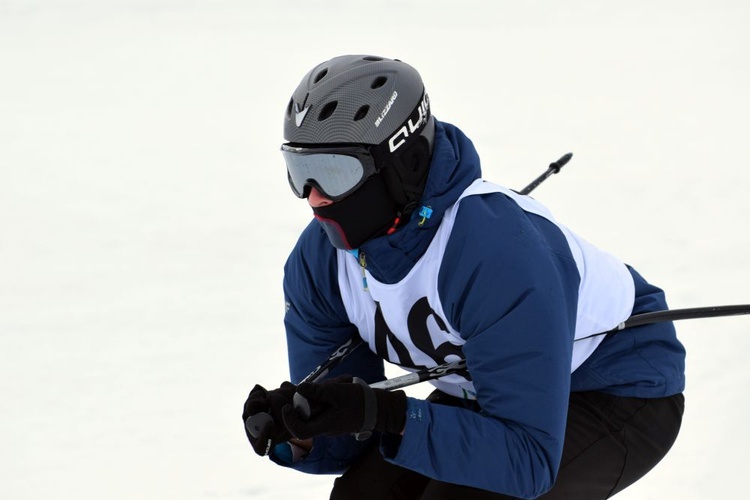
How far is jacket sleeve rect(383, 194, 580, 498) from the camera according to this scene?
6.04 ft

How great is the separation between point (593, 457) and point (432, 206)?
58 cm

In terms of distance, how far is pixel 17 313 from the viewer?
12.9 ft

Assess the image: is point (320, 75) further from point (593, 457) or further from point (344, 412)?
point (593, 457)

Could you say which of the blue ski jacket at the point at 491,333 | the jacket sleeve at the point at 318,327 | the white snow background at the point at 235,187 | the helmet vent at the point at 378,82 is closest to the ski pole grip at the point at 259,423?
the blue ski jacket at the point at 491,333

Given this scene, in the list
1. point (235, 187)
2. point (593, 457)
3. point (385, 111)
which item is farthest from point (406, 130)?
point (235, 187)

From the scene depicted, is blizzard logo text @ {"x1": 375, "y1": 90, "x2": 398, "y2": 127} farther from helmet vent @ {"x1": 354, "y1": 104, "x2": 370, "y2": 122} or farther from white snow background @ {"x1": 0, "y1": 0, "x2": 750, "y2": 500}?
white snow background @ {"x1": 0, "y1": 0, "x2": 750, "y2": 500}

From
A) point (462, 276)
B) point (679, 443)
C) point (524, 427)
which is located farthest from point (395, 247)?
point (679, 443)

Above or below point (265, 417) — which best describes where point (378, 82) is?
above

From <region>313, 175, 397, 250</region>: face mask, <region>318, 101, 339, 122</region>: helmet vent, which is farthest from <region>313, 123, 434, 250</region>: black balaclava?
<region>318, 101, 339, 122</region>: helmet vent

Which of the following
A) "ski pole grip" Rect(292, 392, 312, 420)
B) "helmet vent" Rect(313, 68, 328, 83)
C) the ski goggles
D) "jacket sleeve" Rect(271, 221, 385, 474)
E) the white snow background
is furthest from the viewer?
the white snow background

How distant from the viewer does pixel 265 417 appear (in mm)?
1859

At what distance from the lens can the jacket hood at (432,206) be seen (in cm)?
200

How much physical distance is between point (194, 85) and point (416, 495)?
4181mm

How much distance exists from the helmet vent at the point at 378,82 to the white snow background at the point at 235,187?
4.22 feet
